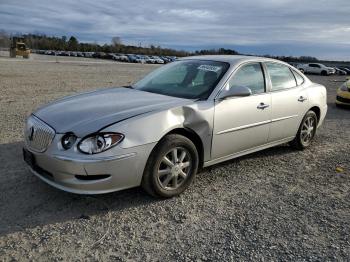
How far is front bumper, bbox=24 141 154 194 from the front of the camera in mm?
3268

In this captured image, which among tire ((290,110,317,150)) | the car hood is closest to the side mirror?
the car hood

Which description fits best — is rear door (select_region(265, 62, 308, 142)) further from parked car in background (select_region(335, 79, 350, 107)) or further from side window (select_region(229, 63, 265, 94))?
parked car in background (select_region(335, 79, 350, 107))

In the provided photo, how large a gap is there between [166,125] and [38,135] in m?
1.30

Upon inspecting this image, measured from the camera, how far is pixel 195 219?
3469 mm

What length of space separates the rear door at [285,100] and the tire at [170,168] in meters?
1.59

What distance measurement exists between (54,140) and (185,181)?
147 centimetres

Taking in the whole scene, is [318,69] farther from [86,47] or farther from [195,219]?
[86,47]

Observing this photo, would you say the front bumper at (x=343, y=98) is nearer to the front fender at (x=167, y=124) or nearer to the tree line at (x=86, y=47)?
the front fender at (x=167, y=124)

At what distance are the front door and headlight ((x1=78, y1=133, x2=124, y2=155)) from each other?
132 cm

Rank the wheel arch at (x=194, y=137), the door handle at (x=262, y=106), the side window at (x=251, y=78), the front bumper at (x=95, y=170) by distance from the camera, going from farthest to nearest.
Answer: the door handle at (x=262, y=106) < the side window at (x=251, y=78) < the wheel arch at (x=194, y=137) < the front bumper at (x=95, y=170)

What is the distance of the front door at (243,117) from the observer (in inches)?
165

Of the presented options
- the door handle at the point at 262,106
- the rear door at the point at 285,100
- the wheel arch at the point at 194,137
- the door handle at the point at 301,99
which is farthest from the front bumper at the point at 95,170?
the door handle at the point at 301,99

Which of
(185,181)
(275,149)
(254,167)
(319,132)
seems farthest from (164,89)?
(319,132)

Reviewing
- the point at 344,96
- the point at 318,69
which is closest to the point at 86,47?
the point at 318,69
